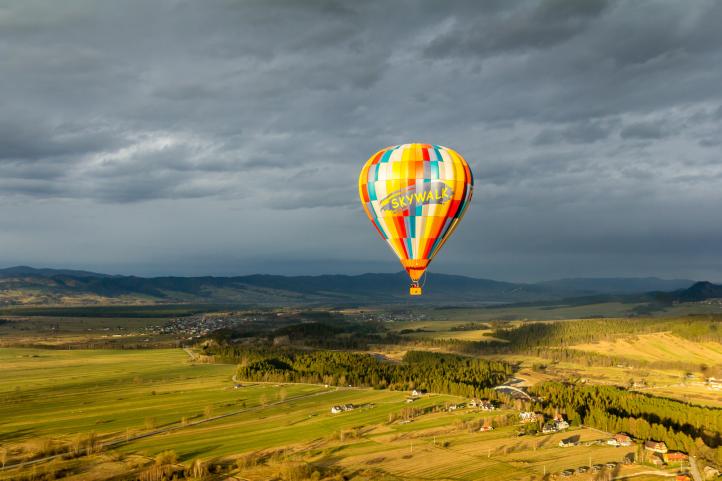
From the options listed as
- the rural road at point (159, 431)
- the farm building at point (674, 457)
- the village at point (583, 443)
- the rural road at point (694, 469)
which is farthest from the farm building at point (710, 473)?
the rural road at point (159, 431)

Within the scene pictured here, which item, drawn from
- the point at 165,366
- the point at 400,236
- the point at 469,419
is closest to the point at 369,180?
the point at 400,236

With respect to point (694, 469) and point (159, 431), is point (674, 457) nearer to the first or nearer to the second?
point (694, 469)

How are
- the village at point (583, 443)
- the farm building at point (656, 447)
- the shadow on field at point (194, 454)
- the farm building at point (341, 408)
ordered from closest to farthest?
the village at point (583, 443), the shadow on field at point (194, 454), the farm building at point (656, 447), the farm building at point (341, 408)

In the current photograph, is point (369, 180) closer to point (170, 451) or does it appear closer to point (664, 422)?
point (170, 451)

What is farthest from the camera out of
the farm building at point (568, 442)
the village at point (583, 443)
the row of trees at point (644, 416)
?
the farm building at point (568, 442)

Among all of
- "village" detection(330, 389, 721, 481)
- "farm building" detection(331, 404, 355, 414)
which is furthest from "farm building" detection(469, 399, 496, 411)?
"farm building" detection(331, 404, 355, 414)

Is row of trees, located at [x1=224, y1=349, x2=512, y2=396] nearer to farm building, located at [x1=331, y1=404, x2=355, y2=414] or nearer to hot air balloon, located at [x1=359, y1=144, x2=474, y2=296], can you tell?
farm building, located at [x1=331, y1=404, x2=355, y2=414]

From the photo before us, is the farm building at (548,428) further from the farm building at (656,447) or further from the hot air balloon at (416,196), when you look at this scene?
the hot air balloon at (416,196)

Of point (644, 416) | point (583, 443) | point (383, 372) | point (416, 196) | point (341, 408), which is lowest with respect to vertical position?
point (341, 408)

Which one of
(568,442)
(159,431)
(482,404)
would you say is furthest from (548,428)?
(159,431)
